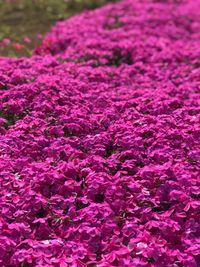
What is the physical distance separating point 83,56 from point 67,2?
254 inches

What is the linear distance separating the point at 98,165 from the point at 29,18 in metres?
9.28

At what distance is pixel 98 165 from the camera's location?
4676 mm

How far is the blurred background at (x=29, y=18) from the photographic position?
10993mm

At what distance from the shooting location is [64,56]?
824 cm

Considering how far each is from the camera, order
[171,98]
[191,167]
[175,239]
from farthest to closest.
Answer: [171,98] < [191,167] < [175,239]

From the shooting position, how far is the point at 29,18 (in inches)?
520

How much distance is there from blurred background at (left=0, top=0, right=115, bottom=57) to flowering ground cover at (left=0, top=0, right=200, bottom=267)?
3397 mm

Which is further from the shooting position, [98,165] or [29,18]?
[29,18]

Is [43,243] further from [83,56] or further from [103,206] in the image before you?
[83,56]

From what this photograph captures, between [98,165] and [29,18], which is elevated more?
[98,165]

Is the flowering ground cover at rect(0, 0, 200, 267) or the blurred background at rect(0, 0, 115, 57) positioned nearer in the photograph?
the flowering ground cover at rect(0, 0, 200, 267)

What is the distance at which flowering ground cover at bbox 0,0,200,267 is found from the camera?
3.86 metres

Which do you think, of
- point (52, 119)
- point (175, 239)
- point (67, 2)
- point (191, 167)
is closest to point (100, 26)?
point (67, 2)

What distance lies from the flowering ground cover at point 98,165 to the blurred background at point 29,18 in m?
3.40
